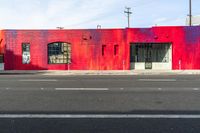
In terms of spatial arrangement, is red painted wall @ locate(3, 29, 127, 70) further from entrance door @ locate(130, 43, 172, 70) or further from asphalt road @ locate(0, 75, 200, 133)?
asphalt road @ locate(0, 75, 200, 133)

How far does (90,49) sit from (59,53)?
9.31 feet

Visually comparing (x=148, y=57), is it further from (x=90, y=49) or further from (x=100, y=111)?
(x=100, y=111)

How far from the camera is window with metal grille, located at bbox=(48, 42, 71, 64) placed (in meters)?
36.6

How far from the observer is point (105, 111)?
1055 cm

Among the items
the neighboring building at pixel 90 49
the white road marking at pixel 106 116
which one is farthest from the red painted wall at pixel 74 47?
the white road marking at pixel 106 116

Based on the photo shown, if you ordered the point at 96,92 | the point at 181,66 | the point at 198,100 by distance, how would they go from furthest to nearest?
the point at 181,66, the point at 96,92, the point at 198,100

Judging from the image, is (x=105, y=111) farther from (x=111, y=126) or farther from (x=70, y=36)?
(x=70, y=36)

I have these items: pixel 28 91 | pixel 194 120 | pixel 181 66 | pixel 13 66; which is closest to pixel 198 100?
pixel 194 120

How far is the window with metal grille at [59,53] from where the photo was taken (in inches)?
1441

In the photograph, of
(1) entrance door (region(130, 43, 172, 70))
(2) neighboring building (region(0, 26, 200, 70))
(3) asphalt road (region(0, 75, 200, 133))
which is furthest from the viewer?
(1) entrance door (region(130, 43, 172, 70))

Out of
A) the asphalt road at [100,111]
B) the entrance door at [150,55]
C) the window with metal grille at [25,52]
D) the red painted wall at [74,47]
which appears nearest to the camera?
the asphalt road at [100,111]

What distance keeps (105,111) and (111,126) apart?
191 centimetres

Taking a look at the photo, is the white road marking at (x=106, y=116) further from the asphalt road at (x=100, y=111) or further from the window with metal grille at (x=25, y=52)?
the window with metal grille at (x=25, y=52)

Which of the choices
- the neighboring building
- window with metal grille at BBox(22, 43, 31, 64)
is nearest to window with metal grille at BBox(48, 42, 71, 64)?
the neighboring building
